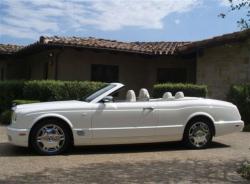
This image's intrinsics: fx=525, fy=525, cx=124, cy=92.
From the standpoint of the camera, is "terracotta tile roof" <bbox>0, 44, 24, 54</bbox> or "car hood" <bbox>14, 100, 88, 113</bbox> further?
"terracotta tile roof" <bbox>0, 44, 24, 54</bbox>

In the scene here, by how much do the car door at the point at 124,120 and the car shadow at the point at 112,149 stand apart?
Result: 0.42 meters

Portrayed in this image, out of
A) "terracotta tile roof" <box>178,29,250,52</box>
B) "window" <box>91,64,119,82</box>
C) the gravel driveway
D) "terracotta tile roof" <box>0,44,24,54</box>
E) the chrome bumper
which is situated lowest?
the gravel driveway

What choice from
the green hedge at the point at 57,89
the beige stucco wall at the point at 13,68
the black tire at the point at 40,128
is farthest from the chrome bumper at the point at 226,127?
the beige stucco wall at the point at 13,68

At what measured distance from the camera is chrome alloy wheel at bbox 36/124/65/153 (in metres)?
10.1

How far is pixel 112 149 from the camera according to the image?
434 inches

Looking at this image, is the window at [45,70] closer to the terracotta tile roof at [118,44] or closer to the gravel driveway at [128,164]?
the terracotta tile roof at [118,44]

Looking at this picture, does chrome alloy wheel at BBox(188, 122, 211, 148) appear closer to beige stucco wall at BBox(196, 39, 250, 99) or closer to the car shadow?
the car shadow

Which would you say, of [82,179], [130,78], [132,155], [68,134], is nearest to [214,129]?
[132,155]

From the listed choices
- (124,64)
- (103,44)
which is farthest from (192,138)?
(124,64)

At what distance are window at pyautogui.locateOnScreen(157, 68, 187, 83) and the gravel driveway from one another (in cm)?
1018

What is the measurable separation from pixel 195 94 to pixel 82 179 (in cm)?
990

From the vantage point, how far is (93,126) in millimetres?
10336

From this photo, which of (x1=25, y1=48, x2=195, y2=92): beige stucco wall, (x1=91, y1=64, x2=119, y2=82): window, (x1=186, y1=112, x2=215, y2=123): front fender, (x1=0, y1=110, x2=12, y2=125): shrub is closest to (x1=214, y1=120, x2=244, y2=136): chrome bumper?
(x1=186, y1=112, x2=215, y2=123): front fender

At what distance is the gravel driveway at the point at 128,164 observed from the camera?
7.88m
